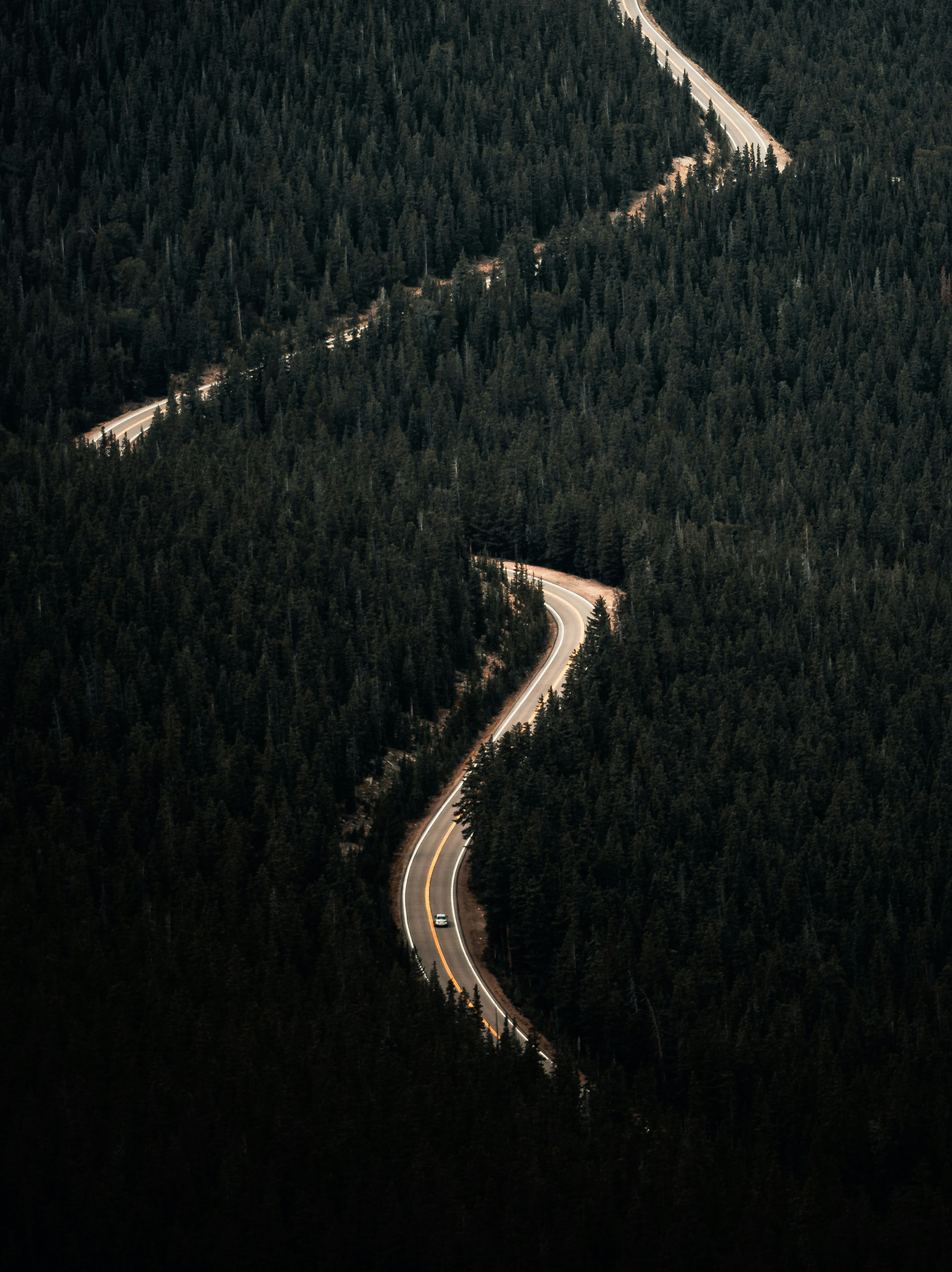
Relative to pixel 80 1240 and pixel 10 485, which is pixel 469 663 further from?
pixel 80 1240

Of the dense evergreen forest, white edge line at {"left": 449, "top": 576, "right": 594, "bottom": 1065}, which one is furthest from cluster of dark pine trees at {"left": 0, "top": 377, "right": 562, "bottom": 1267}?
white edge line at {"left": 449, "top": 576, "right": 594, "bottom": 1065}

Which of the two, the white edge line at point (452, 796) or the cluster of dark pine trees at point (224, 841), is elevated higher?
the cluster of dark pine trees at point (224, 841)

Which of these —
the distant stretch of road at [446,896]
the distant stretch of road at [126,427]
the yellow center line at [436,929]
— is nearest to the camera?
the yellow center line at [436,929]

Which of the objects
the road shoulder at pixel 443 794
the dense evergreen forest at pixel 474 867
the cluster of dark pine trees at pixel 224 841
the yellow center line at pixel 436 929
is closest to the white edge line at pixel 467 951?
the yellow center line at pixel 436 929

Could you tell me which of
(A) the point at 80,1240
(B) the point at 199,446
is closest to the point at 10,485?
(B) the point at 199,446

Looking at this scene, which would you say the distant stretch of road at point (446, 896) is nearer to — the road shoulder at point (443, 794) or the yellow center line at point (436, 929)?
the yellow center line at point (436, 929)

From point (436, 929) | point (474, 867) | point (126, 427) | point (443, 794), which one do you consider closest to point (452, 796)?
point (443, 794)

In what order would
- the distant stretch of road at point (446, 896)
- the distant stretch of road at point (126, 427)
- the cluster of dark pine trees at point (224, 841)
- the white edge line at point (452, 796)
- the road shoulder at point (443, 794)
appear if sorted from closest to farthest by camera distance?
the cluster of dark pine trees at point (224, 841), the distant stretch of road at point (446, 896), the white edge line at point (452, 796), the road shoulder at point (443, 794), the distant stretch of road at point (126, 427)
